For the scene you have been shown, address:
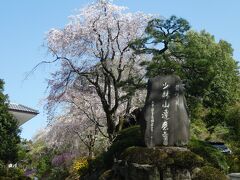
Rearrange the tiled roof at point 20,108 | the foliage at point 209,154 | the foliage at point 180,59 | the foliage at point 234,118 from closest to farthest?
1. the foliage at point 209,154
2. the foliage at point 180,59
3. the tiled roof at point 20,108
4. the foliage at point 234,118

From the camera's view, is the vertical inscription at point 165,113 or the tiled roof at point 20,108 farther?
the tiled roof at point 20,108

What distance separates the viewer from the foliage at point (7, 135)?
23.0m

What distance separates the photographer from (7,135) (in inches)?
912

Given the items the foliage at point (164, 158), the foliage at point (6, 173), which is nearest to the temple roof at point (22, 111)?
Result: the foliage at point (6, 173)

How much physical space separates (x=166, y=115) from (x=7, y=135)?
13.9 metres

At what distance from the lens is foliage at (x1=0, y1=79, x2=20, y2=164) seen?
904 inches

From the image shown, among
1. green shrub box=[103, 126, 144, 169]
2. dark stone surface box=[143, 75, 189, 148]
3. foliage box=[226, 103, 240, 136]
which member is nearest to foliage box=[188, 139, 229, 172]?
dark stone surface box=[143, 75, 189, 148]

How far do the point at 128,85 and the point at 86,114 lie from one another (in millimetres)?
4539

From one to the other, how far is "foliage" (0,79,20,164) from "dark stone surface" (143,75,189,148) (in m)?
13.4

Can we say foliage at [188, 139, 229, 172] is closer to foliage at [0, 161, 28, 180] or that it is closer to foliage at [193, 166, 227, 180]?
foliage at [193, 166, 227, 180]

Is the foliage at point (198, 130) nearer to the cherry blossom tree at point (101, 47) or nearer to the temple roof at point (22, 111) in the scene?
the cherry blossom tree at point (101, 47)

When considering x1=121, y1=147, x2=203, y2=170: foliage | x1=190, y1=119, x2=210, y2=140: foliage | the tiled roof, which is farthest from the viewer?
the tiled roof

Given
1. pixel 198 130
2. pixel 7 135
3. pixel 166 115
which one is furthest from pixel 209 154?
pixel 7 135

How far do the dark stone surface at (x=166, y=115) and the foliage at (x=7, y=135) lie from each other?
13401 millimetres
